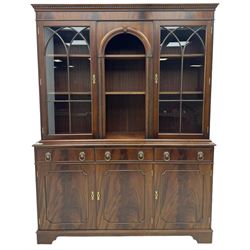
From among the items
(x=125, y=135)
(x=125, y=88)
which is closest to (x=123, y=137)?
(x=125, y=135)

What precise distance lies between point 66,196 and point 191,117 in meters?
1.44

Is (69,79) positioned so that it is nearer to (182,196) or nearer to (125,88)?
(125,88)

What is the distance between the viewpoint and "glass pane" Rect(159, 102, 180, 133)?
2.28 meters

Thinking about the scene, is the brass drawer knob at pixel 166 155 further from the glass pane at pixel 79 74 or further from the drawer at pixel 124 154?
the glass pane at pixel 79 74

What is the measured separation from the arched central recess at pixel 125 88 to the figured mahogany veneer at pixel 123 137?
256 millimetres

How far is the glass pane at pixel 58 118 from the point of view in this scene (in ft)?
7.48

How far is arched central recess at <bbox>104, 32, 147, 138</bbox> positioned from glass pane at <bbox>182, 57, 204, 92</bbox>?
437 millimetres

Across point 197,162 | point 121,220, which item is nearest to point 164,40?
point 197,162

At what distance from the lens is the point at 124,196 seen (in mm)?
2232

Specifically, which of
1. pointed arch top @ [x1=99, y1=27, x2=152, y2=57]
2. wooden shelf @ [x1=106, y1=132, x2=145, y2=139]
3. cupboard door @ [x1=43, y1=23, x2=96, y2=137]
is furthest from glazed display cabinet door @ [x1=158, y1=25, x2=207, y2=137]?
cupboard door @ [x1=43, y1=23, x2=96, y2=137]

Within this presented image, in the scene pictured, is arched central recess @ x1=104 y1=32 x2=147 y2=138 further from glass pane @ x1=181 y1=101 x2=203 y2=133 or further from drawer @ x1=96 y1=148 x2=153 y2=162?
glass pane @ x1=181 y1=101 x2=203 y2=133

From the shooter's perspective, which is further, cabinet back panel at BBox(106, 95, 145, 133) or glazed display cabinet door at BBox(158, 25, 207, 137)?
cabinet back panel at BBox(106, 95, 145, 133)

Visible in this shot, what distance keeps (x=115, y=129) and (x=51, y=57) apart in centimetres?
98

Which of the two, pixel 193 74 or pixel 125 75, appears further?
pixel 125 75
